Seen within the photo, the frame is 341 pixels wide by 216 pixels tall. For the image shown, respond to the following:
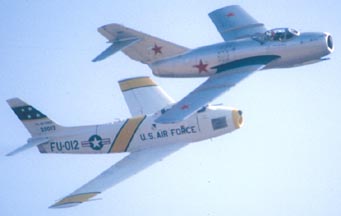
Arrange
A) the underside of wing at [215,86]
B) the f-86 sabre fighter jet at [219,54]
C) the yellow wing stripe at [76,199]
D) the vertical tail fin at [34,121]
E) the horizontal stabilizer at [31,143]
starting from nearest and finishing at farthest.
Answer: the yellow wing stripe at [76,199]
the underside of wing at [215,86]
the f-86 sabre fighter jet at [219,54]
the horizontal stabilizer at [31,143]
the vertical tail fin at [34,121]

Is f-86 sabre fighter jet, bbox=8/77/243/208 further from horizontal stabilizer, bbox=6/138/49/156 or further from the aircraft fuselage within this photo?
the aircraft fuselage

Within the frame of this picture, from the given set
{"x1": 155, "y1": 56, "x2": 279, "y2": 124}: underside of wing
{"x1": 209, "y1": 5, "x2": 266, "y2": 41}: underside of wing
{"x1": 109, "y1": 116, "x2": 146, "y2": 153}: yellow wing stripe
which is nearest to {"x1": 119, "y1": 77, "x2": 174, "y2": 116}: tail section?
{"x1": 109, "y1": 116, "x2": 146, "y2": 153}: yellow wing stripe

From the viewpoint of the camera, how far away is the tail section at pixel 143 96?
137 feet

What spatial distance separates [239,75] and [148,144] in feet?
22.0

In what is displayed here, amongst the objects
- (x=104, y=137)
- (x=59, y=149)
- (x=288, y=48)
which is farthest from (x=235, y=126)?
(x=59, y=149)

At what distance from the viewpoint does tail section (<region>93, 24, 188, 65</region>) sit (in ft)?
121

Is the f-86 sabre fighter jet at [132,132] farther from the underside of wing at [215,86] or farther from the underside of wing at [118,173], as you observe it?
the underside of wing at [215,86]

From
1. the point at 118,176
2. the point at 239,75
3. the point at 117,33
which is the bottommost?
the point at 118,176

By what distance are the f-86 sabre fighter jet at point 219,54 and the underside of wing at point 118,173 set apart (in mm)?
4130

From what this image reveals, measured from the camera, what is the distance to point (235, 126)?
36062 mm

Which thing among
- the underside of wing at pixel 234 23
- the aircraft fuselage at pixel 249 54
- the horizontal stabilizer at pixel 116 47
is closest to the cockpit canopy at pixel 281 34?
the aircraft fuselage at pixel 249 54

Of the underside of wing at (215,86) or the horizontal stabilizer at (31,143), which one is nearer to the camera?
the underside of wing at (215,86)

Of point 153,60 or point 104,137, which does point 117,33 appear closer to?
point 153,60

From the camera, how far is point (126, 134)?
125 ft
